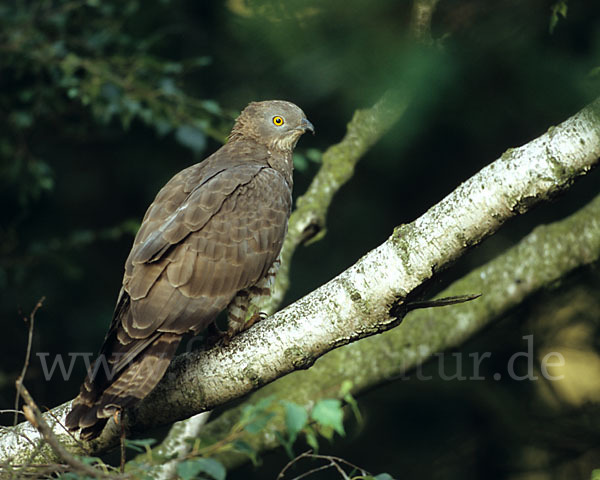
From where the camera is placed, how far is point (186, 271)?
318 cm

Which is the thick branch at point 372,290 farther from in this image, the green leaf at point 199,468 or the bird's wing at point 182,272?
the green leaf at point 199,468

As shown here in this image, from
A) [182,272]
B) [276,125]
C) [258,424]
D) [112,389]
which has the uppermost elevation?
[276,125]

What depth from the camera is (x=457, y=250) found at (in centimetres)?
248

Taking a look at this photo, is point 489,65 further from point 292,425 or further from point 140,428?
point 292,425

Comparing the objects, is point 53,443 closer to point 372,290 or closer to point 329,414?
point 329,414

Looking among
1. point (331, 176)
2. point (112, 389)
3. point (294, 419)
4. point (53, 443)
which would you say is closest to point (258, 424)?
point (294, 419)

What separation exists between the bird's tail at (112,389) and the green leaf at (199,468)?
98cm

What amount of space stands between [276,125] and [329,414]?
108 inches

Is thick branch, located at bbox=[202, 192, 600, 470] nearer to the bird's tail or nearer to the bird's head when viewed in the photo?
the bird's head

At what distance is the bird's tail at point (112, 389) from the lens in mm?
2795

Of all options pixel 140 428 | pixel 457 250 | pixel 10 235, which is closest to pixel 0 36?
pixel 10 235

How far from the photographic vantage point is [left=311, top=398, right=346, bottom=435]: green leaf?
1.77 meters

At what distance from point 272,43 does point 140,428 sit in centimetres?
284

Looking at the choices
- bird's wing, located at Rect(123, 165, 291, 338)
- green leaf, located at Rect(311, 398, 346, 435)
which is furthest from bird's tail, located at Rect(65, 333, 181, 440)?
green leaf, located at Rect(311, 398, 346, 435)
